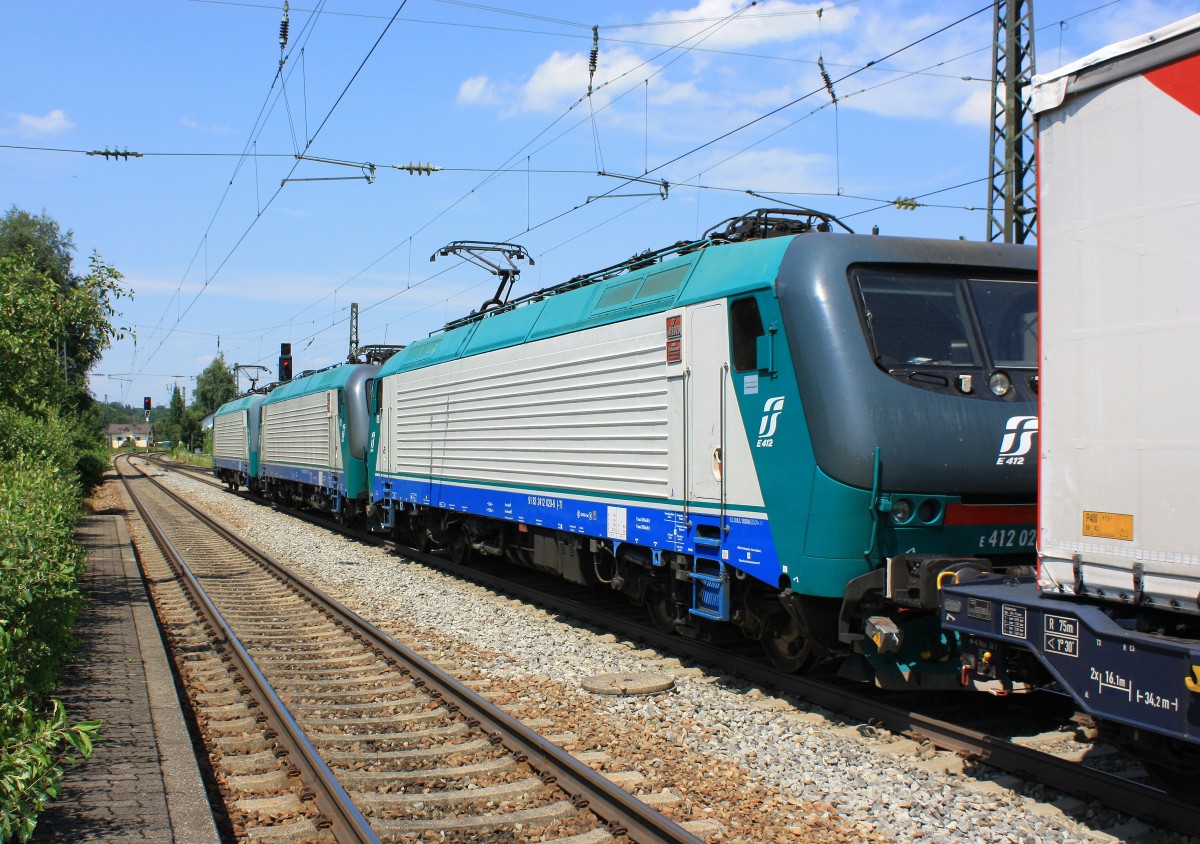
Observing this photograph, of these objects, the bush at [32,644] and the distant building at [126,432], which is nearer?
the bush at [32,644]

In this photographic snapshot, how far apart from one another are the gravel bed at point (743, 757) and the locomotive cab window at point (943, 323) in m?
2.57

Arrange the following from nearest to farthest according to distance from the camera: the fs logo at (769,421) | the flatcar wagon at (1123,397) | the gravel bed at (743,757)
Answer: the flatcar wagon at (1123,397), the gravel bed at (743,757), the fs logo at (769,421)

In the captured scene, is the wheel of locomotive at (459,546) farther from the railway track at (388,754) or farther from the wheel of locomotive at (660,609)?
the wheel of locomotive at (660,609)

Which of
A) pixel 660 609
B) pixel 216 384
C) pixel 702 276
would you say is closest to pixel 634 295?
pixel 702 276

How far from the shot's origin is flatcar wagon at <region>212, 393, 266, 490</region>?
35094mm

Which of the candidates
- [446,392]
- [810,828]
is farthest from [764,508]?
[446,392]

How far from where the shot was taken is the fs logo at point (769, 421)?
694 centimetres

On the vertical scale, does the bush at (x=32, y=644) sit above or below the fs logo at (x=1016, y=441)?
below

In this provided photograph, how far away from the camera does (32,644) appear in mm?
6367

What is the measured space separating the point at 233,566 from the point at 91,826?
40.5ft

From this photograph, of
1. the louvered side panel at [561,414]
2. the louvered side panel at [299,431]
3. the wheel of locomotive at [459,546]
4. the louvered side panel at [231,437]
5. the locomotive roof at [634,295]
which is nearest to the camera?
the locomotive roof at [634,295]

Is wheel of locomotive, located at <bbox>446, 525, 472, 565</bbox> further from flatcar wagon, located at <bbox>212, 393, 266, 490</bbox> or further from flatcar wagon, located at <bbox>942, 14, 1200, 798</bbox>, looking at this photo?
flatcar wagon, located at <bbox>212, 393, 266, 490</bbox>

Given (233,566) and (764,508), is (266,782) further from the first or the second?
(233,566)

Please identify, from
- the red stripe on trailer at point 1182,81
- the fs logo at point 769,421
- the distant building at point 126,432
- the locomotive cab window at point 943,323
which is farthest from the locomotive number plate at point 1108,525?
the distant building at point 126,432
